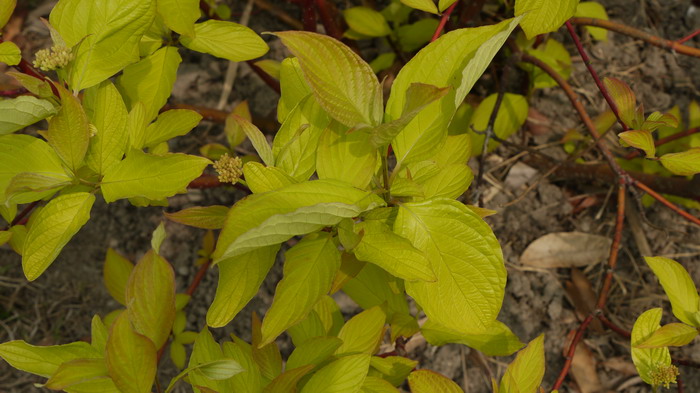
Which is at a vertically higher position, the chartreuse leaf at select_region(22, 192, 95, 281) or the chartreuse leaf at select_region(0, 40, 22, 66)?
the chartreuse leaf at select_region(0, 40, 22, 66)

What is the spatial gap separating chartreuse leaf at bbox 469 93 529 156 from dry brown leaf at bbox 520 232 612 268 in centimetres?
44

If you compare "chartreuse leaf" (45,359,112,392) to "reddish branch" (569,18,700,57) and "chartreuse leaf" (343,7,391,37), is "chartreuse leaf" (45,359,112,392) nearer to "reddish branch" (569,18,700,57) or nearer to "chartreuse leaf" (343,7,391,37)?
"chartreuse leaf" (343,7,391,37)

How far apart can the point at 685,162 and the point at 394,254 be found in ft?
2.57

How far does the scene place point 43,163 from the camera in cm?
104

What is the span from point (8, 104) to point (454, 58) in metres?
0.75

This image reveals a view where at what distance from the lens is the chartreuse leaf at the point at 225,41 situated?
129 cm

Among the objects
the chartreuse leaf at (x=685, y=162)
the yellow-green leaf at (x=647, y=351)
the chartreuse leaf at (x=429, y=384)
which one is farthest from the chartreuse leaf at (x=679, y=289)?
the chartreuse leaf at (x=429, y=384)

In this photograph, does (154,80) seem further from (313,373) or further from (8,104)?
(313,373)

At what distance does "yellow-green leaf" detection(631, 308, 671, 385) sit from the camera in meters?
1.25

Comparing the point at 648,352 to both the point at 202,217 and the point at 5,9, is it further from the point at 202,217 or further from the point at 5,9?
the point at 5,9

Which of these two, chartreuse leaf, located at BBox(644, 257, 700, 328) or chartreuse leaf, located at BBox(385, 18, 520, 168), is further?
chartreuse leaf, located at BBox(644, 257, 700, 328)

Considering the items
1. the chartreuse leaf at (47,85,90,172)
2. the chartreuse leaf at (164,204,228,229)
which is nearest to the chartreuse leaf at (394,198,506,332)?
the chartreuse leaf at (164,204,228,229)

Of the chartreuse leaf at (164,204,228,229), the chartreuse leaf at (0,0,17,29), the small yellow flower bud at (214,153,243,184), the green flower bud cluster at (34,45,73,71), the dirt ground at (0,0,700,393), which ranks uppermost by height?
the chartreuse leaf at (0,0,17,29)

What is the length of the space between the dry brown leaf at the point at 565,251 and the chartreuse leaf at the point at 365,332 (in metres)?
1.05
